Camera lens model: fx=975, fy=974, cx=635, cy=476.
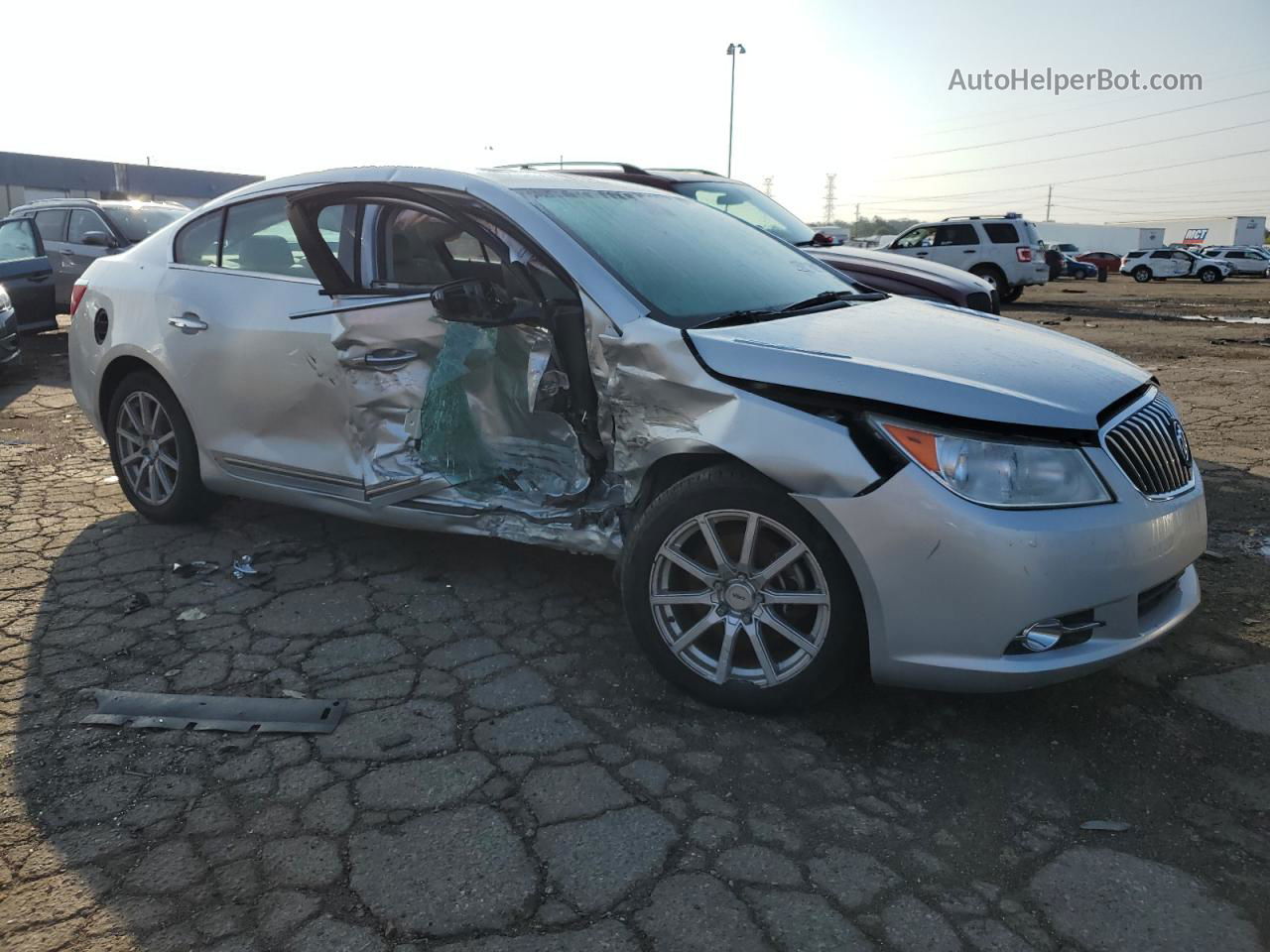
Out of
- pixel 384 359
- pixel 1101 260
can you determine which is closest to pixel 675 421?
pixel 384 359

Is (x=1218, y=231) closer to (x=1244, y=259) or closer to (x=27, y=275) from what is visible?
(x=1244, y=259)

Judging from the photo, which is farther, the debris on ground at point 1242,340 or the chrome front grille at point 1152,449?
the debris on ground at point 1242,340

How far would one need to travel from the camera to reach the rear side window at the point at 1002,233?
21000 millimetres

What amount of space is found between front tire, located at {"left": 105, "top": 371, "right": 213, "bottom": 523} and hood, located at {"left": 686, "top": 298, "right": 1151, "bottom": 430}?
9.04 feet

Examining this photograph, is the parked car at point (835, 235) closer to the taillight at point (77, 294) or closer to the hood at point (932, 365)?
the hood at point (932, 365)

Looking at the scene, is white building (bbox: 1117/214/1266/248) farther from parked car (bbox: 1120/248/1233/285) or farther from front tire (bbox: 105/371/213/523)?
front tire (bbox: 105/371/213/523)

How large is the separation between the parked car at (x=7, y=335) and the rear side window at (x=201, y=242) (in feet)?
18.0

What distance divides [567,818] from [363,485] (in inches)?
73.2

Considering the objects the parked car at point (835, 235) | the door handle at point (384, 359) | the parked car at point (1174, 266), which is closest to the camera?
the door handle at point (384, 359)

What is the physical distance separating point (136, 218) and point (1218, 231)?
85228 mm

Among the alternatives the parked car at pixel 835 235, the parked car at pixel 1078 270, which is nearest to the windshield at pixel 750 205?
the parked car at pixel 835 235

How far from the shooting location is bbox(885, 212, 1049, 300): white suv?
21.0 metres

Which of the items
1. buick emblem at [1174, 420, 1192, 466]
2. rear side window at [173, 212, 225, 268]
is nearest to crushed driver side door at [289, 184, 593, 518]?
rear side window at [173, 212, 225, 268]

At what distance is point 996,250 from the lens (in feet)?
69.2
